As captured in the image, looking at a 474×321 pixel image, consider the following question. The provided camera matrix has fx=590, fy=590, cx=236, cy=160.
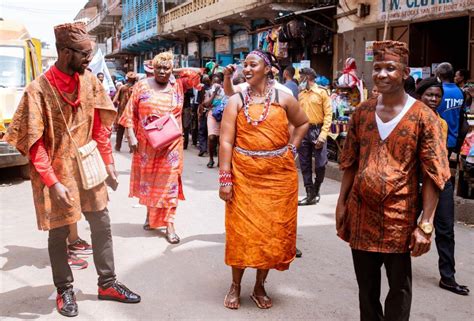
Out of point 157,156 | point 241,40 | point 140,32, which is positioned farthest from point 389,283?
point 140,32

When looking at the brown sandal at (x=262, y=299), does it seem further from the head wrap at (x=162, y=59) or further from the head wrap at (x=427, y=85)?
the head wrap at (x=162, y=59)

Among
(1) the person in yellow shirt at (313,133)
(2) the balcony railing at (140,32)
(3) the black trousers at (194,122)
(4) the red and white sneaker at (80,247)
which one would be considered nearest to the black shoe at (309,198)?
(1) the person in yellow shirt at (313,133)

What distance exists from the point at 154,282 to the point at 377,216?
2.31 meters

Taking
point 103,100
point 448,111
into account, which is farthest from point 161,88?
point 448,111

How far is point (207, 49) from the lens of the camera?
80.9 ft

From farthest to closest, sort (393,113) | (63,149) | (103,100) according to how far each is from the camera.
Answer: (103,100), (63,149), (393,113)

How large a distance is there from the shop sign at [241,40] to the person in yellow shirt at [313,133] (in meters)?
12.2

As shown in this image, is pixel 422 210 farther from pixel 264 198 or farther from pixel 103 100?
pixel 103 100

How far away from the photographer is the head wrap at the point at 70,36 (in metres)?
3.80

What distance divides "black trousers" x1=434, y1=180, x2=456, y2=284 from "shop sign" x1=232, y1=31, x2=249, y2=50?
628 inches

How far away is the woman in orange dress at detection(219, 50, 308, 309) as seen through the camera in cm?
411

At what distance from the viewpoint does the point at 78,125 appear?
4.06 m

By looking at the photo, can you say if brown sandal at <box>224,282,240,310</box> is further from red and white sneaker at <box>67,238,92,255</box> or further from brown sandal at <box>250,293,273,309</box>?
red and white sneaker at <box>67,238,92,255</box>

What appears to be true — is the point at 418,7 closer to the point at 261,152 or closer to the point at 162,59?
the point at 162,59
